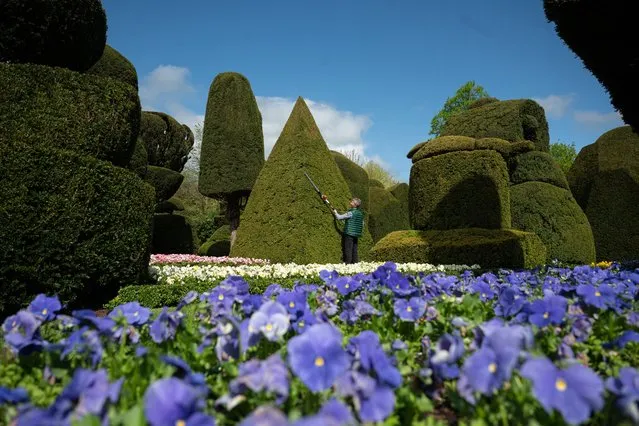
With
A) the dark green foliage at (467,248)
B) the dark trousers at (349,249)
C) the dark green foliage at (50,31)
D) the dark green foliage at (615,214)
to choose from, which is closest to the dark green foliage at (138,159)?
the dark green foliage at (50,31)

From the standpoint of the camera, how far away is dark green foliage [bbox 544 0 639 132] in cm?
694

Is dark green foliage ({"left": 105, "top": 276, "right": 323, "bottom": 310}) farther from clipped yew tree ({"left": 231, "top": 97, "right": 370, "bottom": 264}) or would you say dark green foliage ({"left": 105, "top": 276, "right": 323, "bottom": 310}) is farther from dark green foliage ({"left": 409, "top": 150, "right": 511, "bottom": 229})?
dark green foliage ({"left": 409, "top": 150, "right": 511, "bottom": 229})

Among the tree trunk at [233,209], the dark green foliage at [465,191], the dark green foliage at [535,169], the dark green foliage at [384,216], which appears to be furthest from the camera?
the dark green foliage at [384,216]

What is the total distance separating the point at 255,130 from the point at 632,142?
14.6 metres

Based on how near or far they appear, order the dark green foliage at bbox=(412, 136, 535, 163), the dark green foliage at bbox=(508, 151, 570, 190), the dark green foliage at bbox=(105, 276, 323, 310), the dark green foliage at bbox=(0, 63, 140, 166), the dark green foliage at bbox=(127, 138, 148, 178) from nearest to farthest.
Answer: the dark green foliage at bbox=(0, 63, 140, 166), the dark green foliage at bbox=(105, 276, 323, 310), the dark green foliage at bbox=(127, 138, 148, 178), the dark green foliage at bbox=(412, 136, 535, 163), the dark green foliage at bbox=(508, 151, 570, 190)

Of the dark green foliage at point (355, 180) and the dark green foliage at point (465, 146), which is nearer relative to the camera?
the dark green foliage at point (465, 146)

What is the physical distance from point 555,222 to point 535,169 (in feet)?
5.89

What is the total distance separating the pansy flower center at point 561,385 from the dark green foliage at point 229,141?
57.3 feet

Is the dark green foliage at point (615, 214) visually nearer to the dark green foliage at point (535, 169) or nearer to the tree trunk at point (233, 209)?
the dark green foliage at point (535, 169)

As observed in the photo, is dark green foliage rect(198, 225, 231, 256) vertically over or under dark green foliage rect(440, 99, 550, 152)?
under

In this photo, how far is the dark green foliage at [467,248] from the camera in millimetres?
10148

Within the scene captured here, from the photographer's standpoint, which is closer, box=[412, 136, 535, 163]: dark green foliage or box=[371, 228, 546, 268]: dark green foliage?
box=[371, 228, 546, 268]: dark green foliage

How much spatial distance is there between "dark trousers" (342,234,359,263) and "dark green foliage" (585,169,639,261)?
379 inches

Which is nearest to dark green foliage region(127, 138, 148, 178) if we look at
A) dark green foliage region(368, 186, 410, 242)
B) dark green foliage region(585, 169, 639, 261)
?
dark green foliage region(368, 186, 410, 242)
